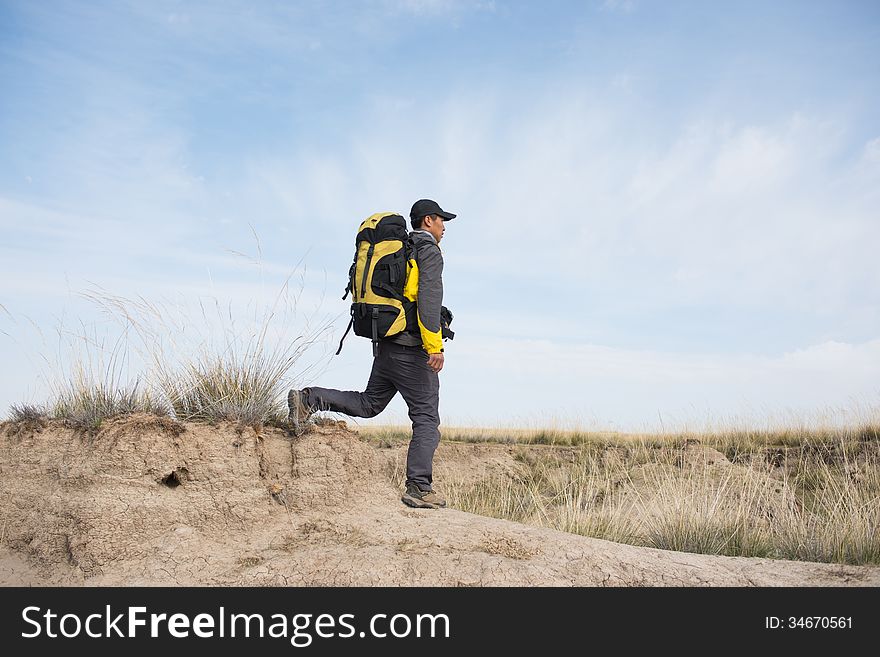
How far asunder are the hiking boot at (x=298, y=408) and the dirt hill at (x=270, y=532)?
0.19 meters

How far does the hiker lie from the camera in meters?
6.05

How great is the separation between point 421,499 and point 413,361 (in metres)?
1.22

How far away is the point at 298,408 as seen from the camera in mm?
6102

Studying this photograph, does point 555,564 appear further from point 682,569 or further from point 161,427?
point 161,427

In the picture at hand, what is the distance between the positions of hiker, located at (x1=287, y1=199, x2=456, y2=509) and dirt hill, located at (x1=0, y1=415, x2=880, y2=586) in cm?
27

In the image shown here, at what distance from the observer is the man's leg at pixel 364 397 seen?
623 centimetres

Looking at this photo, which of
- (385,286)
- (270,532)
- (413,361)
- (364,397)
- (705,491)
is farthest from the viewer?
(705,491)

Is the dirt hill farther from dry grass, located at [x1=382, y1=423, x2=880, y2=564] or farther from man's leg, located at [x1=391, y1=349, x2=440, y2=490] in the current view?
dry grass, located at [x1=382, y1=423, x2=880, y2=564]

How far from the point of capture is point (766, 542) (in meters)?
6.96

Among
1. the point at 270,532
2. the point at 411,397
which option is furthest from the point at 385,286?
the point at 270,532

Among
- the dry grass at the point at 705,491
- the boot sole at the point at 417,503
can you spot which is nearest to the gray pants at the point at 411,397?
the boot sole at the point at 417,503

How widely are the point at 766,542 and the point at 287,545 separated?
4781 millimetres

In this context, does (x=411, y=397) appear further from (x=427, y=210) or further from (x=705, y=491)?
(x=705, y=491)
